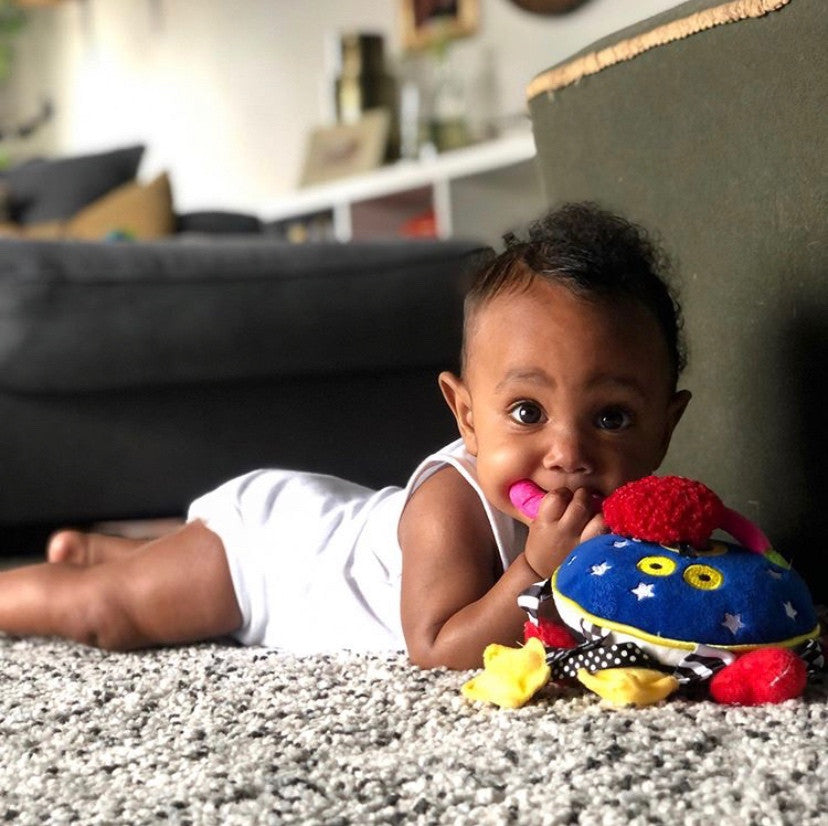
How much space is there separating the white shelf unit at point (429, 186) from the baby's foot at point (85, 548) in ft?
6.17

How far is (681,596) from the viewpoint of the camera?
2.77 feet

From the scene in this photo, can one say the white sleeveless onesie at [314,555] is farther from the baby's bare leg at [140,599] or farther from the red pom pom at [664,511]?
the red pom pom at [664,511]

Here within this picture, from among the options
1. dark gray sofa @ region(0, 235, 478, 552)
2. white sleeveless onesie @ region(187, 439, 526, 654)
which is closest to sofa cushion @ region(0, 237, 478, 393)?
dark gray sofa @ region(0, 235, 478, 552)

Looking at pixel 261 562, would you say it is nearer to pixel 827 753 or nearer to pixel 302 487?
pixel 302 487

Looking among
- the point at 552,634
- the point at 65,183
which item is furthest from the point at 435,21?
the point at 552,634

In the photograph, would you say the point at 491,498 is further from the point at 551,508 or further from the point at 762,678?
the point at 762,678

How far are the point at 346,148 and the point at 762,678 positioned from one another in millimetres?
3488

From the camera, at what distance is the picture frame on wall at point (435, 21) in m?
3.76

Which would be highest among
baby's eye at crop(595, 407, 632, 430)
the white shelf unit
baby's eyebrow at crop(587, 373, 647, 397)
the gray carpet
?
the white shelf unit

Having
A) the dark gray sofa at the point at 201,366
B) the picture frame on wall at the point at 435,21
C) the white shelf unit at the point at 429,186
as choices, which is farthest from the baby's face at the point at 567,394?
the picture frame on wall at the point at 435,21

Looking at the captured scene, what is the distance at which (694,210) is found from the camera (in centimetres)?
122

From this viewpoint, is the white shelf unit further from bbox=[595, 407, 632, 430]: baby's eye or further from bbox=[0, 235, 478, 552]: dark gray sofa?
bbox=[595, 407, 632, 430]: baby's eye

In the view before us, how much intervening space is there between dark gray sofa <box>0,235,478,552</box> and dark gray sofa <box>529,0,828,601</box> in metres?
0.61

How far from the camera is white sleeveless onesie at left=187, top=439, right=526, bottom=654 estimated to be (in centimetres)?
115
